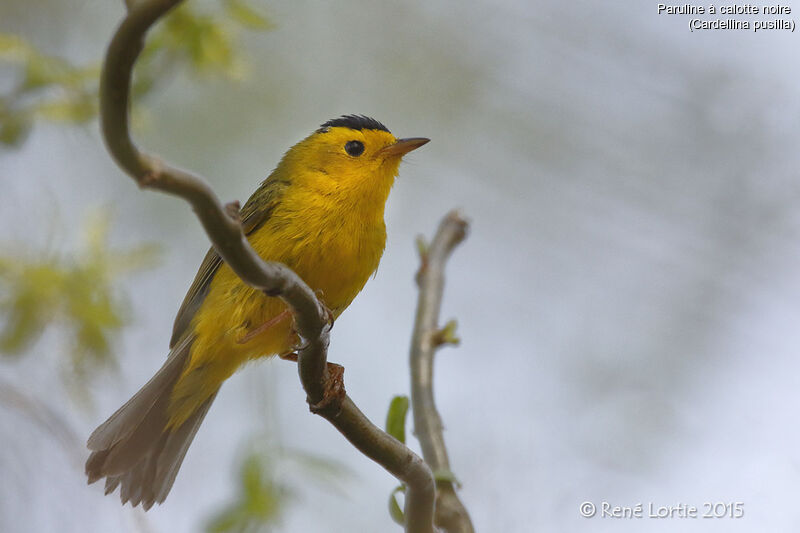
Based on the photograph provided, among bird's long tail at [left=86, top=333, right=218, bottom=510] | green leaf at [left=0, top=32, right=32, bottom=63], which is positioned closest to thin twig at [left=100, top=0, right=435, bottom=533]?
bird's long tail at [left=86, top=333, right=218, bottom=510]

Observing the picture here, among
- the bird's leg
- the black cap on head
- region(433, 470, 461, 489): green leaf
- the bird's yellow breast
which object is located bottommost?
region(433, 470, 461, 489): green leaf

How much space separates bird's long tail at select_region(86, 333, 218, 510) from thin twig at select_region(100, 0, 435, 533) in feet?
4.52

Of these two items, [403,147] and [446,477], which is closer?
[446,477]

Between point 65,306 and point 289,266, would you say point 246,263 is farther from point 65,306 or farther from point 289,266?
point 65,306

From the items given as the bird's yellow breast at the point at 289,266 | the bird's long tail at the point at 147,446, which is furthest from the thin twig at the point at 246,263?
the bird's long tail at the point at 147,446

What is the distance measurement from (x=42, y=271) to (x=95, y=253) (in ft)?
0.89

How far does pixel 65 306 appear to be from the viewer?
14.4 ft

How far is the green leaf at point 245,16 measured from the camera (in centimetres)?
381

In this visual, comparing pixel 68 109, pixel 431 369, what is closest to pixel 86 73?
pixel 68 109

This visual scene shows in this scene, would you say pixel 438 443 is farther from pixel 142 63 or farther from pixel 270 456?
pixel 142 63

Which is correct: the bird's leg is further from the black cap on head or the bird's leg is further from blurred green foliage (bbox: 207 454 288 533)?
the black cap on head

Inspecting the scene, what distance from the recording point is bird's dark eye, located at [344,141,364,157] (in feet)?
Result: 15.1

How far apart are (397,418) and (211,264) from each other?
1.42m

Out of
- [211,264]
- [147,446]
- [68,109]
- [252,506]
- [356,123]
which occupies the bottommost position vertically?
[252,506]
